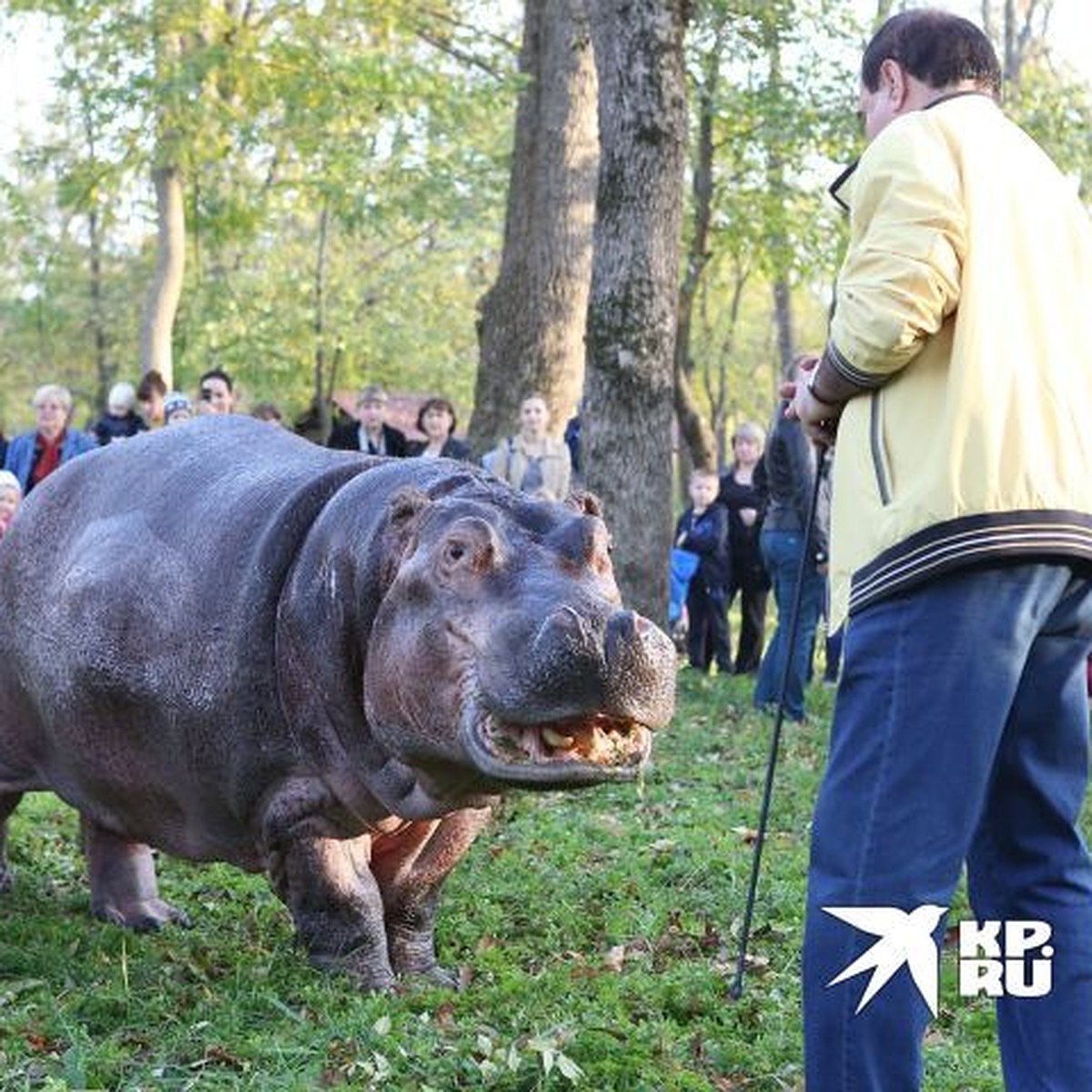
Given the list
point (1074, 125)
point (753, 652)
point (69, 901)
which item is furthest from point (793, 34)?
point (69, 901)

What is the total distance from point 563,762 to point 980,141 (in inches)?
63.5

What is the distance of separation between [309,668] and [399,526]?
0.51 metres

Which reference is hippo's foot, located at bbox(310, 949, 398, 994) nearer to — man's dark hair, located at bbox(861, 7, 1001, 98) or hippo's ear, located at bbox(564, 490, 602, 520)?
hippo's ear, located at bbox(564, 490, 602, 520)

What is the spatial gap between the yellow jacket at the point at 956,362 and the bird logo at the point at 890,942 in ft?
2.00

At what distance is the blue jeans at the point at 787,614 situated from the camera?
1150cm

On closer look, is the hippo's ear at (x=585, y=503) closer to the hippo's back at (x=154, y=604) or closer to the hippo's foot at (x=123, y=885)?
the hippo's back at (x=154, y=604)

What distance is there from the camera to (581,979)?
5434 mm

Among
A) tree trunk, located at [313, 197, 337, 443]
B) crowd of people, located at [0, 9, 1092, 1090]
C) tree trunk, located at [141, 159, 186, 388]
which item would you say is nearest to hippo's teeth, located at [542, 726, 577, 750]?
crowd of people, located at [0, 9, 1092, 1090]

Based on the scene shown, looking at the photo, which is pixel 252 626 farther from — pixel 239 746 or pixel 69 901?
pixel 69 901

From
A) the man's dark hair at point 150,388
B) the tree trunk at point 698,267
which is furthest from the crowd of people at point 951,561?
the tree trunk at point 698,267

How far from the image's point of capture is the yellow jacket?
3.58 m

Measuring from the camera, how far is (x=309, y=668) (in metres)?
5.10

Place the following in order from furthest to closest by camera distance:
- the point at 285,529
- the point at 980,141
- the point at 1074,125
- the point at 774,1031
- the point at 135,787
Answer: the point at 1074,125
the point at 135,787
the point at 285,529
the point at 774,1031
the point at 980,141

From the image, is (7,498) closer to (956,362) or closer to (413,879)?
(413,879)
